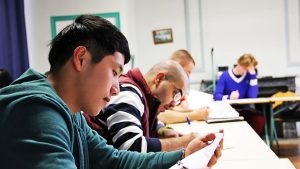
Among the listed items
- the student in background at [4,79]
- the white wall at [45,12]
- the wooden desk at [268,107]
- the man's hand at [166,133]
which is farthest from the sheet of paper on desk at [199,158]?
the white wall at [45,12]

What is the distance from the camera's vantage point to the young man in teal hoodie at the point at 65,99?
69cm

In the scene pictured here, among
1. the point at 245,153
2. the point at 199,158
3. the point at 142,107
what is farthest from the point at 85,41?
the point at 245,153

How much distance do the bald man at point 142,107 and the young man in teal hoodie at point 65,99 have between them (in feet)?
0.80

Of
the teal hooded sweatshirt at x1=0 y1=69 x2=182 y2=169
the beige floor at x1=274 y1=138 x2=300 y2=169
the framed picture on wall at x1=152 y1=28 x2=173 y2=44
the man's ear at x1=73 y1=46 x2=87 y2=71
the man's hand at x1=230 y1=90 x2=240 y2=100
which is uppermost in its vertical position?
the framed picture on wall at x1=152 y1=28 x2=173 y2=44

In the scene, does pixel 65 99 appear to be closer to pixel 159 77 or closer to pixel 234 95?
pixel 159 77

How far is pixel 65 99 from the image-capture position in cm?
87

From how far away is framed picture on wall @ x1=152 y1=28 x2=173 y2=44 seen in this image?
6.53m

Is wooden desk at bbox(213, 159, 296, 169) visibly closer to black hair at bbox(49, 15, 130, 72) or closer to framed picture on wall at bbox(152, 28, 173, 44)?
black hair at bbox(49, 15, 130, 72)

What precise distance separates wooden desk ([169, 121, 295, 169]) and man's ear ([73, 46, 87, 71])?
0.81 metres

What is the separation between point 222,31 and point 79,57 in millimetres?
5795

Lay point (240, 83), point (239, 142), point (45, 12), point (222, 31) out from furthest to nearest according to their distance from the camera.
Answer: point (222, 31) < point (240, 83) < point (45, 12) < point (239, 142)

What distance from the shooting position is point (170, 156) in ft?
3.96

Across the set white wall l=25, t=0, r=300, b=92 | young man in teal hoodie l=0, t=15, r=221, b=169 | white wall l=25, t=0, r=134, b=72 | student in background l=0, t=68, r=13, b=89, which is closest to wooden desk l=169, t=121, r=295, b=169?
young man in teal hoodie l=0, t=15, r=221, b=169

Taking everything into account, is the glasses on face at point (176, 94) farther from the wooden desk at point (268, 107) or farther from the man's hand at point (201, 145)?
the wooden desk at point (268, 107)
